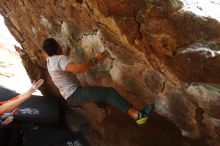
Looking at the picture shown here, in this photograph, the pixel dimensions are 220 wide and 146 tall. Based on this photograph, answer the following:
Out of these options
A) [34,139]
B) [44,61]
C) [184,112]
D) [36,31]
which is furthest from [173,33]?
[34,139]

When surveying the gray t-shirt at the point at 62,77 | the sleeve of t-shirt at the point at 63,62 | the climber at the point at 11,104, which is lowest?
the climber at the point at 11,104

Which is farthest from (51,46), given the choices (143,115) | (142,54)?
(143,115)

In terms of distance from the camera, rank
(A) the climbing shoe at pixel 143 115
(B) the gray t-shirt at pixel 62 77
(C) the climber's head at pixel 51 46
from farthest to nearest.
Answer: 1. (B) the gray t-shirt at pixel 62 77
2. (C) the climber's head at pixel 51 46
3. (A) the climbing shoe at pixel 143 115

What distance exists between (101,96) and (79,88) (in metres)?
0.41

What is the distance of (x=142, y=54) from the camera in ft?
16.1

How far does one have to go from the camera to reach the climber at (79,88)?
17.0ft

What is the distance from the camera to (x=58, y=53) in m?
5.51

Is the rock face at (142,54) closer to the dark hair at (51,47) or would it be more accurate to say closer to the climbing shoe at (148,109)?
the climbing shoe at (148,109)

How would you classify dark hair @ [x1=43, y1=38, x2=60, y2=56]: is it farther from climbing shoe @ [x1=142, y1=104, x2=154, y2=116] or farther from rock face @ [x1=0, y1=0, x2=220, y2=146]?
climbing shoe @ [x1=142, y1=104, x2=154, y2=116]

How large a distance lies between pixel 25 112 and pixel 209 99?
4.55m

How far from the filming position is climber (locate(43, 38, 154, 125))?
520cm

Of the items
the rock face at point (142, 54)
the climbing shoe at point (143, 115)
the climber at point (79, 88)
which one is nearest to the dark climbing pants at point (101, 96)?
the climber at point (79, 88)

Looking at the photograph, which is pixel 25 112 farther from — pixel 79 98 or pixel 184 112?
pixel 184 112

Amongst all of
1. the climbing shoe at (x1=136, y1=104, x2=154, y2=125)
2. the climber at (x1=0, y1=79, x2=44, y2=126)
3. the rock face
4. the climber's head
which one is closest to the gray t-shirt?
the climber's head
